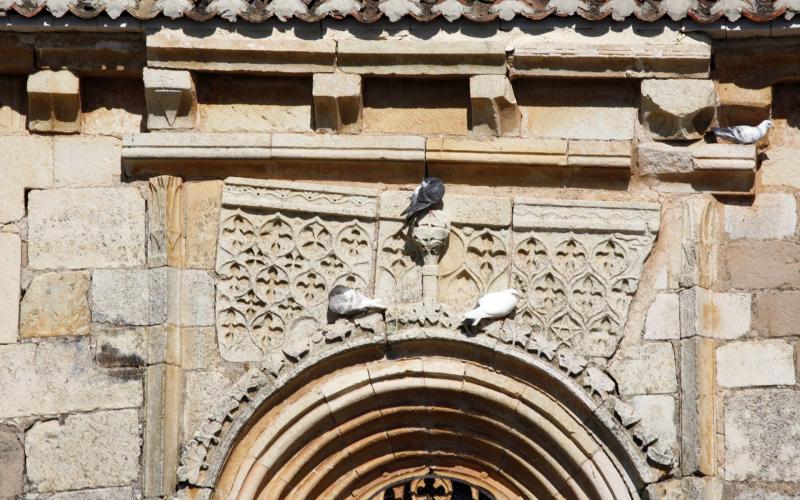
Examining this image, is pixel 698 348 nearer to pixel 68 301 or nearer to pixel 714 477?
pixel 714 477

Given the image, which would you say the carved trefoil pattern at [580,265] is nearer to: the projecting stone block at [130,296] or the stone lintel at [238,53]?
the stone lintel at [238,53]

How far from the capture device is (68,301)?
1305 centimetres

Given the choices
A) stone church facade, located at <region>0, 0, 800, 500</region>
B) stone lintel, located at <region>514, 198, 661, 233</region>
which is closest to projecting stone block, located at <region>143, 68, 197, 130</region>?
stone church facade, located at <region>0, 0, 800, 500</region>

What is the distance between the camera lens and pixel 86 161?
13.3m

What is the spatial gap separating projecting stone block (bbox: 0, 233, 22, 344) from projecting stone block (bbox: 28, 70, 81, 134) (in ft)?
2.07

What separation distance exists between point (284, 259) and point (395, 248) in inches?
22.5

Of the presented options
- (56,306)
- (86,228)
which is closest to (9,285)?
(56,306)

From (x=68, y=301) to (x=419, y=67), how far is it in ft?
7.11

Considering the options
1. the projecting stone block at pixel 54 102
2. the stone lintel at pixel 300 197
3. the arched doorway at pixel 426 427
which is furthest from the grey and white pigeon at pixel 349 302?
the projecting stone block at pixel 54 102

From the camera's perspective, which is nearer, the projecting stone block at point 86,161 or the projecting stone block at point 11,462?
the projecting stone block at point 11,462

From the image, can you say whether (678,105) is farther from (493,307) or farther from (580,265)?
(493,307)

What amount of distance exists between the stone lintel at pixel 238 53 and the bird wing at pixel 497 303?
144 cm

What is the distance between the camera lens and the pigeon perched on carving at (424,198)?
13016mm

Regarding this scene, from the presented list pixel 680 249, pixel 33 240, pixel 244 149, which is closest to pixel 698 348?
pixel 680 249
